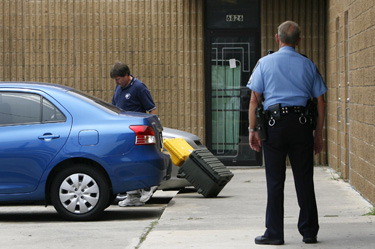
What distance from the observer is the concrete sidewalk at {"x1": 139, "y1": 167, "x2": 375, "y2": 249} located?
7766 millimetres

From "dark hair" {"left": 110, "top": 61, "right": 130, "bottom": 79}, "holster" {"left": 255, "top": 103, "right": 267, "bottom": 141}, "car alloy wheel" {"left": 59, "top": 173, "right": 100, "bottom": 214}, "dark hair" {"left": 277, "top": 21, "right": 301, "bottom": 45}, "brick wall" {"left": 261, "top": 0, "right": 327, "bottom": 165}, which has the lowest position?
"car alloy wheel" {"left": 59, "top": 173, "right": 100, "bottom": 214}

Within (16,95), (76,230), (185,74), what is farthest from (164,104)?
(76,230)

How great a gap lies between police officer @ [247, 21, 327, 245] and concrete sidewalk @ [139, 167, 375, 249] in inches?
11.8

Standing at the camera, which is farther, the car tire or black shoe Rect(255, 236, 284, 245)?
the car tire

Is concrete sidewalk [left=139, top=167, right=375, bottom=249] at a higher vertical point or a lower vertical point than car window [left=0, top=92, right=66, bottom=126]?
lower

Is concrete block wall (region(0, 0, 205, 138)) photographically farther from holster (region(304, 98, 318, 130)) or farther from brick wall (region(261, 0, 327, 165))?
holster (region(304, 98, 318, 130))

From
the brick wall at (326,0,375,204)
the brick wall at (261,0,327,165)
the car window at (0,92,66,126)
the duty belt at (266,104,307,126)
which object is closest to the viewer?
the duty belt at (266,104,307,126)

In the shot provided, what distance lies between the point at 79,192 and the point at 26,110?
112 cm

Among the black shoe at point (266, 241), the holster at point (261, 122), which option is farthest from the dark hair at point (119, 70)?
the black shoe at point (266, 241)

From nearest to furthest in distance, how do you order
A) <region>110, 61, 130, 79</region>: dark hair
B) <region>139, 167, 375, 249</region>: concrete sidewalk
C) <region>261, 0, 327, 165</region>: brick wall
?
<region>139, 167, 375, 249</region>: concrete sidewalk → <region>110, 61, 130, 79</region>: dark hair → <region>261, 0, 327, 165</region>: brick wall

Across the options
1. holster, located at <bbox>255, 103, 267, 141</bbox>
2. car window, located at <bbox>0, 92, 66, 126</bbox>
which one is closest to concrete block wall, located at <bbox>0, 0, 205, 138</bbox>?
car window, located at <bbox>0, 92, 66, 126</bbox>

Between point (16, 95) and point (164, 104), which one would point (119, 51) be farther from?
point (16, 95)

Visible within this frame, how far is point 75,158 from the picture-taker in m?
9.80

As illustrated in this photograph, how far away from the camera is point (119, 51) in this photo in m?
16.5
